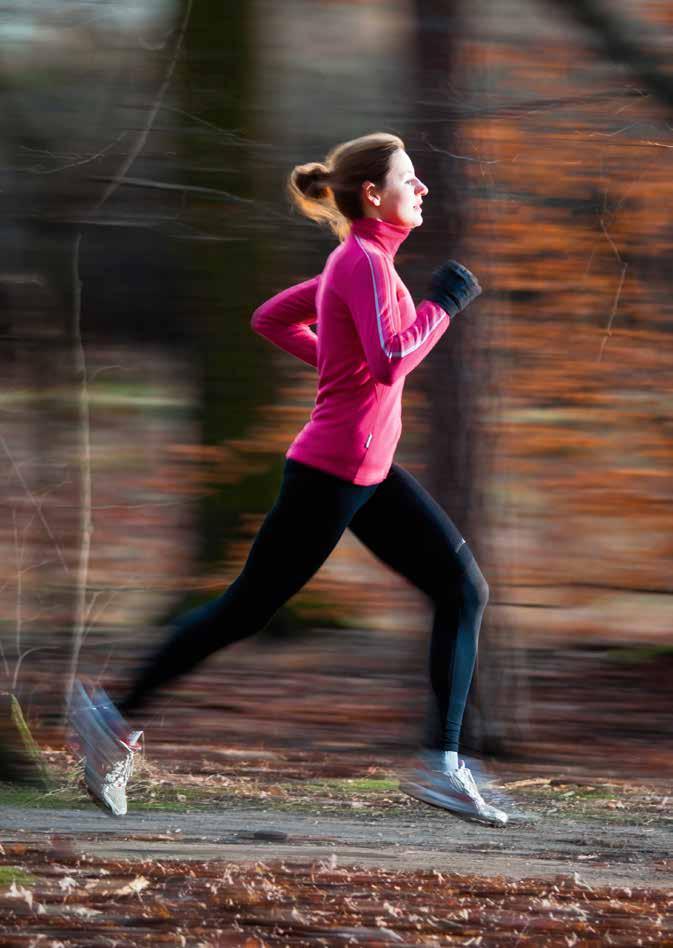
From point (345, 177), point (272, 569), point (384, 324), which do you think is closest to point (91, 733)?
point (272, 569)

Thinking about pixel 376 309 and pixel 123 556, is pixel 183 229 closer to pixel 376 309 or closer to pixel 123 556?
pixel 123 556

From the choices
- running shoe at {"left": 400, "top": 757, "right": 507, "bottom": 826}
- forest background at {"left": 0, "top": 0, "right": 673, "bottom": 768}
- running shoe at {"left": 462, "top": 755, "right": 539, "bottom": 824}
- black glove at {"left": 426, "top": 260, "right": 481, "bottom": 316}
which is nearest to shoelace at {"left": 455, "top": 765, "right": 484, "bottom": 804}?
running shoe at {"left": 400, "top": 757, "right": 507, "bottom": 826}

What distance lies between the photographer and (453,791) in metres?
4.62

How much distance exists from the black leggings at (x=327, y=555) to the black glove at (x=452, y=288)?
0.51 m

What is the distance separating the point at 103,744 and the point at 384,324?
147cm

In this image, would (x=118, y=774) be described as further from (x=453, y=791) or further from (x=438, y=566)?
(x=438, y=566)

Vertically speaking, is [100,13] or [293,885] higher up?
[100,13]

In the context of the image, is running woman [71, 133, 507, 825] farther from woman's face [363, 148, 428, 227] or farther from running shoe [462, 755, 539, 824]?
running shoe [462, 755, 539, 824]

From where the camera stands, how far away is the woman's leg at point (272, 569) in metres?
4.46

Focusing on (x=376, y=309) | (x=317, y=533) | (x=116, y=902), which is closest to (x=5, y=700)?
(x=116, y=902)

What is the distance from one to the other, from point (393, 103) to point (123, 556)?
2.96m

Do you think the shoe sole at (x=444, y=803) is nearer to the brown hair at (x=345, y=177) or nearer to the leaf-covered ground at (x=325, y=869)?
the leaf-covered ground at (x=325, y=869)

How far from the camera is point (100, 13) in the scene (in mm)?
Result: 6648

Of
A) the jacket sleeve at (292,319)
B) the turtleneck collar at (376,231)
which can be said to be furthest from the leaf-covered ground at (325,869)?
the turtleneck collar at (376,231)
